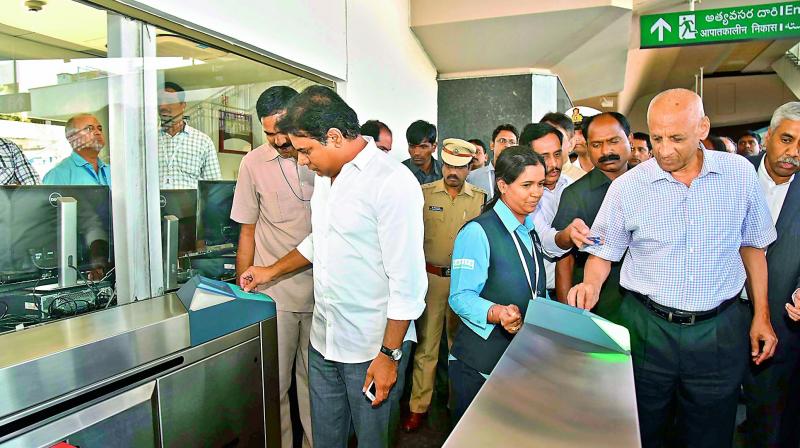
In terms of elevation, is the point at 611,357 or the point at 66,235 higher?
the point at 66,235

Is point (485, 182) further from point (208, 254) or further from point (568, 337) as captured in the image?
point (568, 337)

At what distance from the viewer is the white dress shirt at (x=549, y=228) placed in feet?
7.52

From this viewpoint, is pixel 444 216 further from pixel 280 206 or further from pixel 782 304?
pixel 782 304

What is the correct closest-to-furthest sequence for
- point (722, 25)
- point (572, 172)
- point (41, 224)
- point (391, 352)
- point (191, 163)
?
1. point (391, 352)
2. point (41, 224)
3. point (191, 163)
4. point (572, 172)
5. point (722, 25)

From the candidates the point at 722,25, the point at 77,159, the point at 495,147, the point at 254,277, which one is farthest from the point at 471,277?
the point at 722,25

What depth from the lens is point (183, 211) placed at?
7.77 feet

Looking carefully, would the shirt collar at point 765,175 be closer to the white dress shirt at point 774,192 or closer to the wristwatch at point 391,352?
the white dress shirt at point 774,192

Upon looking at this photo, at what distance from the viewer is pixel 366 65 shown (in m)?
3.96

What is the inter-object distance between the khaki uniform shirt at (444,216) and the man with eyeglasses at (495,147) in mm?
518

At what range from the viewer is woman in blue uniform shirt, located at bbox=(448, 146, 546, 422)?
5.65 feet

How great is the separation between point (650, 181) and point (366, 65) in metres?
2.64

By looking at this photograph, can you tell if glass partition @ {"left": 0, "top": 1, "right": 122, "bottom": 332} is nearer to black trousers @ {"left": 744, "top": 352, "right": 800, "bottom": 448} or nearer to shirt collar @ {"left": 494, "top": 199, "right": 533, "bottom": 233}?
shirt collar @ {"left": 494, "top": 199, "right": 533, "bottom": 233}

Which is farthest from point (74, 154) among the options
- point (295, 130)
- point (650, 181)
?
point (650, 181)

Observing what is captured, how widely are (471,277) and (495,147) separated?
7.54ft
